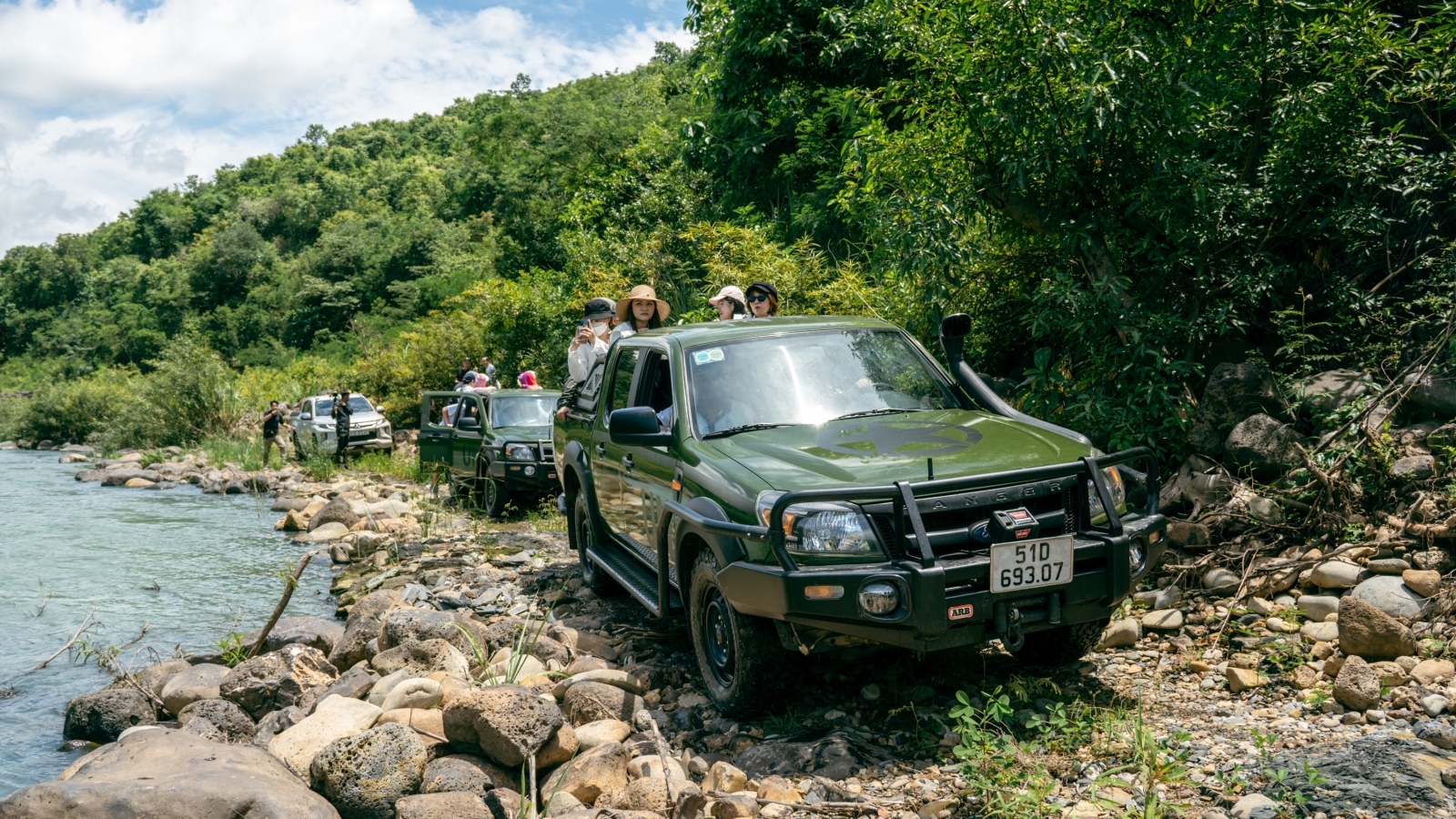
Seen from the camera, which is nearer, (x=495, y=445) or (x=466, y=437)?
(x=495, y=445)

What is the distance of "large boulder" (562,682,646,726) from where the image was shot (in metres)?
5.32

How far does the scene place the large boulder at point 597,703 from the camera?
532cm

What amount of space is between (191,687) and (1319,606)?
6589 millimetres

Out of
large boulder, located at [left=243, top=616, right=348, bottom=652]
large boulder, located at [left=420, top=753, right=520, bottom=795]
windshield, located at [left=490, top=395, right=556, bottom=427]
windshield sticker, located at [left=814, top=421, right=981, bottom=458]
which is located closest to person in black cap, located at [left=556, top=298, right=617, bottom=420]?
large boulder, located at [left=243, top=616, right=348, bottom=652]

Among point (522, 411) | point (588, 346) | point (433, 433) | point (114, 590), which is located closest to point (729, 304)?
point (588, 346)

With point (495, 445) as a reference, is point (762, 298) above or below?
above

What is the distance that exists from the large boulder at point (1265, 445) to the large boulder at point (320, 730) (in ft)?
17.6

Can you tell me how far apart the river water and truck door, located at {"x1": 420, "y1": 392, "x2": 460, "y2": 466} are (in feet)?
7.79

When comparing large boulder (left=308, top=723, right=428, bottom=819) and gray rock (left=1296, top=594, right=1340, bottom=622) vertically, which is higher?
gray rock (left=1296, top=594, right=1340, bottom=622)

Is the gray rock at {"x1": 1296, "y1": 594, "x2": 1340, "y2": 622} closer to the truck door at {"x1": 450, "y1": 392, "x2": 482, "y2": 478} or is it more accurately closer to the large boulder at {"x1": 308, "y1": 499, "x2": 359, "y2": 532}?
the truck door at {"x1": 450, "y1": 392, "x2": 482, "y2": 478}

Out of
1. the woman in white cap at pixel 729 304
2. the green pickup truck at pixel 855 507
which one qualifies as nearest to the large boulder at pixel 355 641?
the green pickup truck at pixel 855 507

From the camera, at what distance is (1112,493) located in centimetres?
502

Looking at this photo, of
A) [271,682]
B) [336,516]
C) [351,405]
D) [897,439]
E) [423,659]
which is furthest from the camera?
[351,405]

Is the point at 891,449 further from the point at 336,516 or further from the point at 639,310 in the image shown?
the point at 336,516
